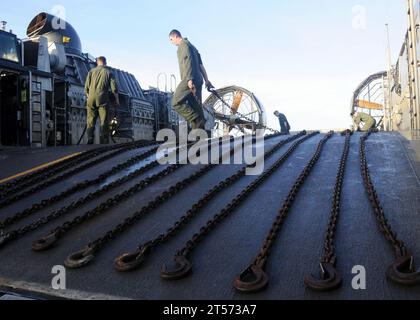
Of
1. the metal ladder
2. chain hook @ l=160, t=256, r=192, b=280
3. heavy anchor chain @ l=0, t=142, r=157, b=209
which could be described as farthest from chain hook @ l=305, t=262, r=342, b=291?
the metal ladder

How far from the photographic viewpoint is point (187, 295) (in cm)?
197

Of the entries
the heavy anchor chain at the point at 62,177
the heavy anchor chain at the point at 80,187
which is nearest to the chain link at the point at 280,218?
the heavy anchor chain at the point at 80,187

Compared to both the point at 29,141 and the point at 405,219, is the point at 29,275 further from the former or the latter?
the point at 29,141

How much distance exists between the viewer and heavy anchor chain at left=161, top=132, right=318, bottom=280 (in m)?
2.13

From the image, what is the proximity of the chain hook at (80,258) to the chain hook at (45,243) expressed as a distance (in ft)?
0.94

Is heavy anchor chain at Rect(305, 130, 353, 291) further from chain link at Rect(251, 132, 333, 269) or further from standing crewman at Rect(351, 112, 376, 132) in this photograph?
standing crewman at Rect(351, 112, 376, 132)

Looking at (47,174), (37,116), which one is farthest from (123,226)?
(37,116)

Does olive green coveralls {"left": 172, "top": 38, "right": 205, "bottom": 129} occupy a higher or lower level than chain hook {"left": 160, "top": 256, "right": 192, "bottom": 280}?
higher

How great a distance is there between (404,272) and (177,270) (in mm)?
1089

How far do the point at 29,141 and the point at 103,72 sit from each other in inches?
72.5

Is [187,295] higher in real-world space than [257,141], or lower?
lower

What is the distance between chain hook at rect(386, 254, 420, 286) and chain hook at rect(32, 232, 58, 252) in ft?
6.40

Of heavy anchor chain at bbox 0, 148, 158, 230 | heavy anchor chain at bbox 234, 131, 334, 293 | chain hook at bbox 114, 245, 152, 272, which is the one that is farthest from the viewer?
heavy anchor chain at bbox 0, 148, 158, 230

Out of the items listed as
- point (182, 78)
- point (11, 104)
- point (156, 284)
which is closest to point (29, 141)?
point (11, 104)
